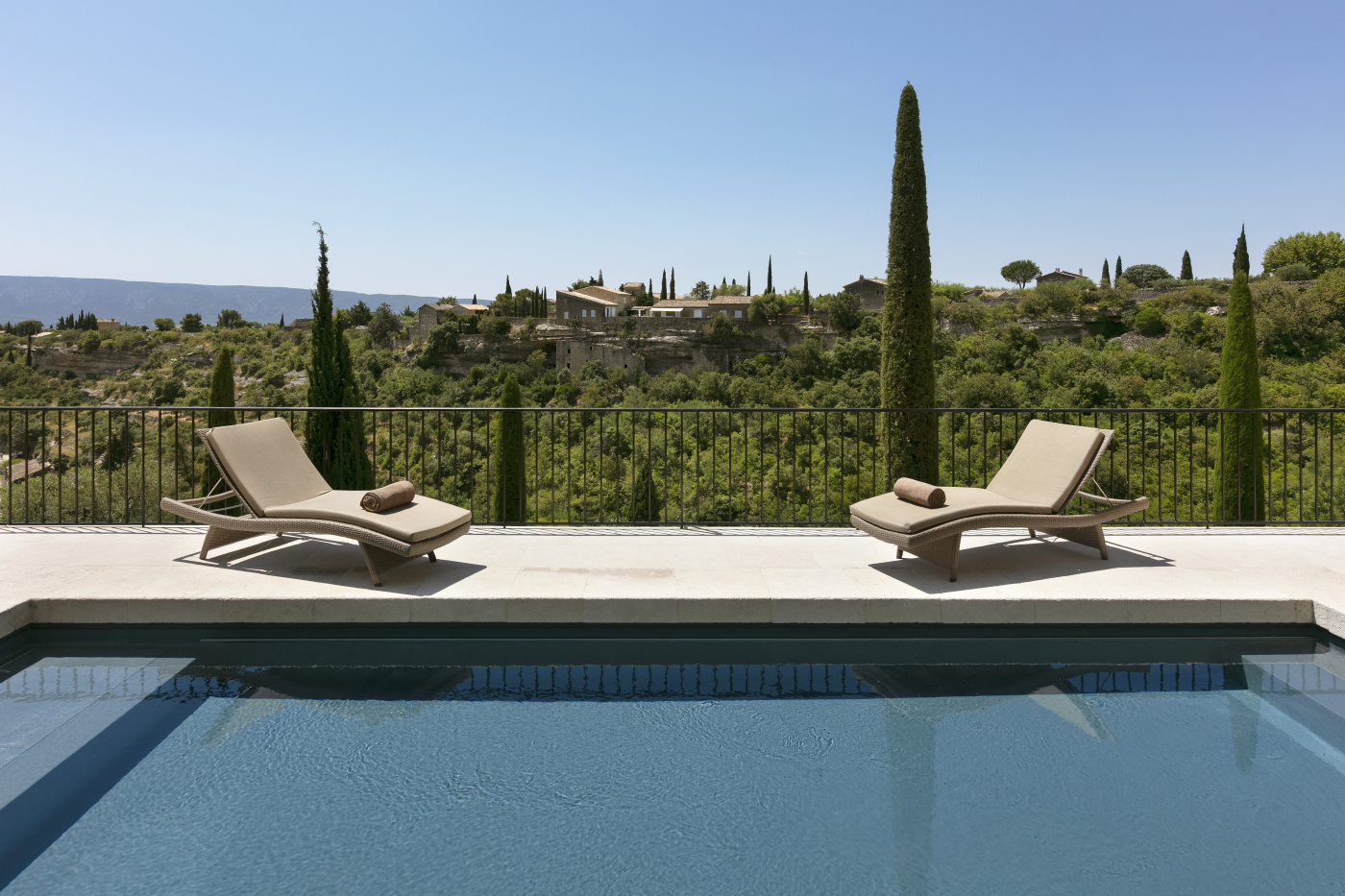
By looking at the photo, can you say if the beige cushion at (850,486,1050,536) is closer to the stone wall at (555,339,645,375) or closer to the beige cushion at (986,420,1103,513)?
the beige cushion at (986,420,1103,513)

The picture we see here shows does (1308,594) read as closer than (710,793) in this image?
No

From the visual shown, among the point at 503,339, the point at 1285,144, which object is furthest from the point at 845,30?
the point at 503,339

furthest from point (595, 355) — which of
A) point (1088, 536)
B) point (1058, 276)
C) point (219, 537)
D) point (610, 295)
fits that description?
point (1088, 536)

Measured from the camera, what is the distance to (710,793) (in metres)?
1.93

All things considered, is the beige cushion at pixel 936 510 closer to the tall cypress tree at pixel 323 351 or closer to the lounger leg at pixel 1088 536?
the lounger leg at pixel 1088 536

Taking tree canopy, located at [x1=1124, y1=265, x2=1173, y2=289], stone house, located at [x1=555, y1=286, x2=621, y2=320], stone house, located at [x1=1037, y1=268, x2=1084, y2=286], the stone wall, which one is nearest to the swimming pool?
the stone wall

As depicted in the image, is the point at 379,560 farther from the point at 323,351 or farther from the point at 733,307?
the point at 733,307

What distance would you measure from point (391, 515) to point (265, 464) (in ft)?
2.68

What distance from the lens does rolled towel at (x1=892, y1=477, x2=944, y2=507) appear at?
11.0 feet

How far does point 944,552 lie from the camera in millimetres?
3332

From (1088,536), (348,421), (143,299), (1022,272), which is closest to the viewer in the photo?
(1088,536)

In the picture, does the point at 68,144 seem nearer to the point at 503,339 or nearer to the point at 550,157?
the point at 550,157

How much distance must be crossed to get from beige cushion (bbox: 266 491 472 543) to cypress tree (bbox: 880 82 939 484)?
4.57 m

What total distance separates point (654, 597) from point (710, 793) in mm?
1080
